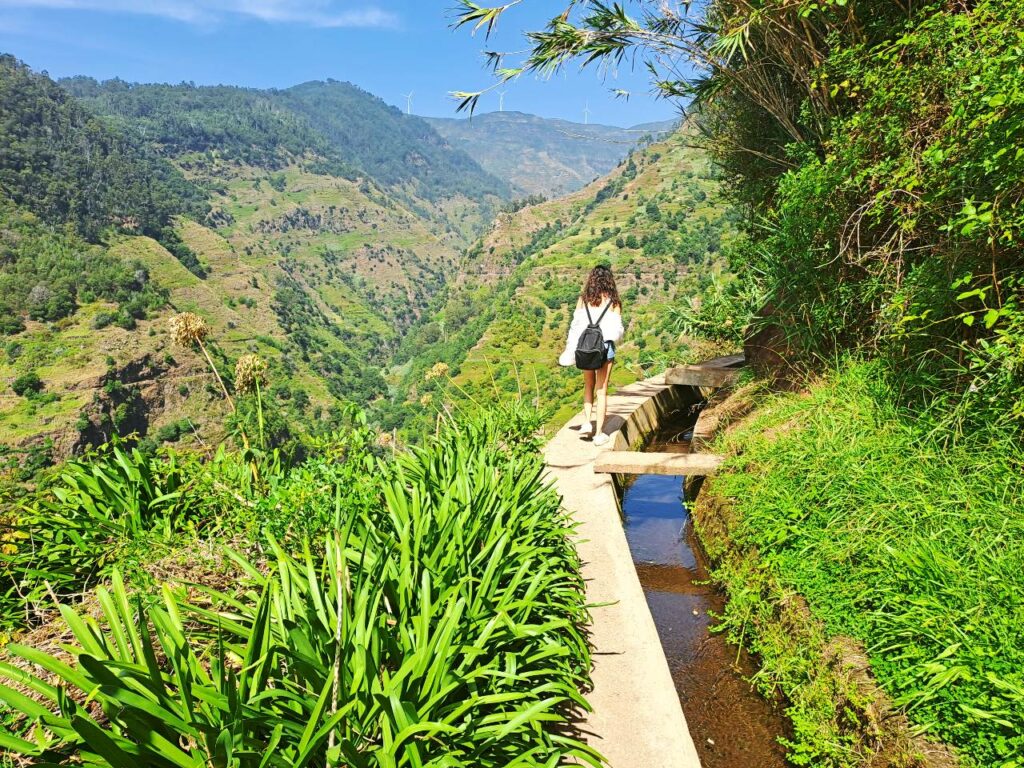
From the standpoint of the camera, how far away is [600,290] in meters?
5.71

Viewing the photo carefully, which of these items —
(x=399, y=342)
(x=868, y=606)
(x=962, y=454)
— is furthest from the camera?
(x=399, y=342)

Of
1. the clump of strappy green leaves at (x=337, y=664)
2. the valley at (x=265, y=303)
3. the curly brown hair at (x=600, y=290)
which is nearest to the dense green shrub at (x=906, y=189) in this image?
the curly brown hair at (x=600, y=290)

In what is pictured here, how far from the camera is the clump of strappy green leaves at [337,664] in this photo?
1.54m

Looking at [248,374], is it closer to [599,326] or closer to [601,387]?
[599,326]

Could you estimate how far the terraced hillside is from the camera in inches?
2810

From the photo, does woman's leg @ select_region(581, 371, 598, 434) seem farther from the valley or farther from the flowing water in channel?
the valley

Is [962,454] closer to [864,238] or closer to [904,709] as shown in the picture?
[904,709]

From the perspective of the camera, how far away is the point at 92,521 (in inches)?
131

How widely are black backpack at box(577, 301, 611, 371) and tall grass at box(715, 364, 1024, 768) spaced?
5.45ft

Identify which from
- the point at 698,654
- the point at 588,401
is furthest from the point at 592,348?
the point at 698,654

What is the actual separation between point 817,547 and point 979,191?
92.1 inches

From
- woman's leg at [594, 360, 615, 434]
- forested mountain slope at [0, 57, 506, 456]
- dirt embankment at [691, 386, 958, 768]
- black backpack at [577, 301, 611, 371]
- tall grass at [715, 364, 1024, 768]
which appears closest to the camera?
tall grass at [715, 364, 1024, 768]

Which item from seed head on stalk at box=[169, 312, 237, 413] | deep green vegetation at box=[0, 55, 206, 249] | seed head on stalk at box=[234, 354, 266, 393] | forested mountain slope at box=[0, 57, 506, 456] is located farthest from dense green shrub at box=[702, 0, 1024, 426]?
deep green vegetation at box=[0, 55, 206, 249]

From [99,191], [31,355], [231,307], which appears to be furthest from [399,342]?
[31,355]
